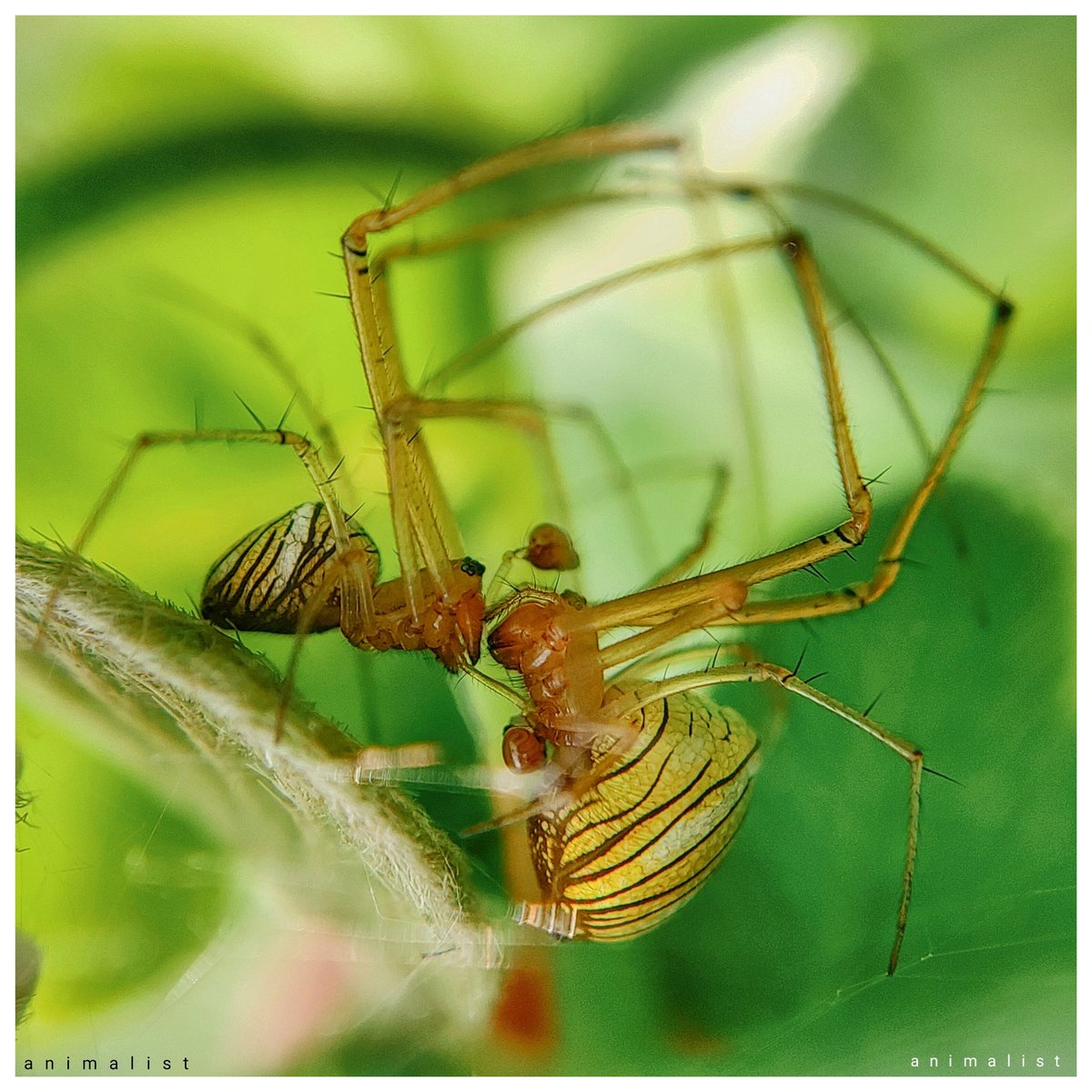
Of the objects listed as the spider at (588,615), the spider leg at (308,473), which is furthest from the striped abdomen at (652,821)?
the spider leg at (308,473)

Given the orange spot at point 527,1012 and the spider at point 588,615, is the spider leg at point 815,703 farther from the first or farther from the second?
the orange spot at point 527,1012

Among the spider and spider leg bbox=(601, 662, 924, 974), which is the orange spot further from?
spider leg bbox=(601, 662, 924, 974)

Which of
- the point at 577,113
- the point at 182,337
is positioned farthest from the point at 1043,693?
the point at 182,337

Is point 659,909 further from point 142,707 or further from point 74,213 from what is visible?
point 74,213

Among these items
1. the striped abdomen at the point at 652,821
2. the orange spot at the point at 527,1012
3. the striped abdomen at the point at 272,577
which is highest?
the striped abdomen at the point at 272,577

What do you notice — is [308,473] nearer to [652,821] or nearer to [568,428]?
[568,428]
